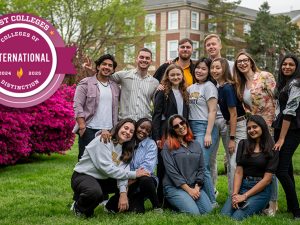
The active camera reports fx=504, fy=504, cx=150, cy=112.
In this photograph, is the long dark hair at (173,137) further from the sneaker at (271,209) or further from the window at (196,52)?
the window at (196,52)

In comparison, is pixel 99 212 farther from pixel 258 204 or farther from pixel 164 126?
pixel 258 204

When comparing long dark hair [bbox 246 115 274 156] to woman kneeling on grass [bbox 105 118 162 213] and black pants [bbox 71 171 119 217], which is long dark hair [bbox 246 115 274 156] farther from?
black pants [bbox 71 171 119 217]

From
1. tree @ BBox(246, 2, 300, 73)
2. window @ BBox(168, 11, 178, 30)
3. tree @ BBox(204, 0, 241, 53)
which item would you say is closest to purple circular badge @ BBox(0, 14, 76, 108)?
tree @ BBox(246, 2, 300, 73)

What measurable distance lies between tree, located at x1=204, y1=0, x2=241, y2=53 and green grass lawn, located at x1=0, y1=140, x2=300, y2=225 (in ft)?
114

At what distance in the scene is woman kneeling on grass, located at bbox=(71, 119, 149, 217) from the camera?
5719 millimetres

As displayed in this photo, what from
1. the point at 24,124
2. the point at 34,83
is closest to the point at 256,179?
the point at 24,124

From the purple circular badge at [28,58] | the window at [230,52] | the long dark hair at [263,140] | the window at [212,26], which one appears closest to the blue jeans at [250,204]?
the long dark hair at [263,140]

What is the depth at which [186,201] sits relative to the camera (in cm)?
595

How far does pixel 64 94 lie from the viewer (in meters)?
11.1

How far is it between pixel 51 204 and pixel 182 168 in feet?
6.11

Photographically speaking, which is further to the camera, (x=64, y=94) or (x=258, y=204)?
(x=64, y=94)

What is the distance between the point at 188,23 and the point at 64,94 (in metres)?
36.7

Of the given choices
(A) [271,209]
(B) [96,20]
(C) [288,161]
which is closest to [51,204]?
(A) [271,209]

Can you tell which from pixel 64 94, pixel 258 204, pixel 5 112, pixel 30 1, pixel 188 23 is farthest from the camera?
pixel 188 23
